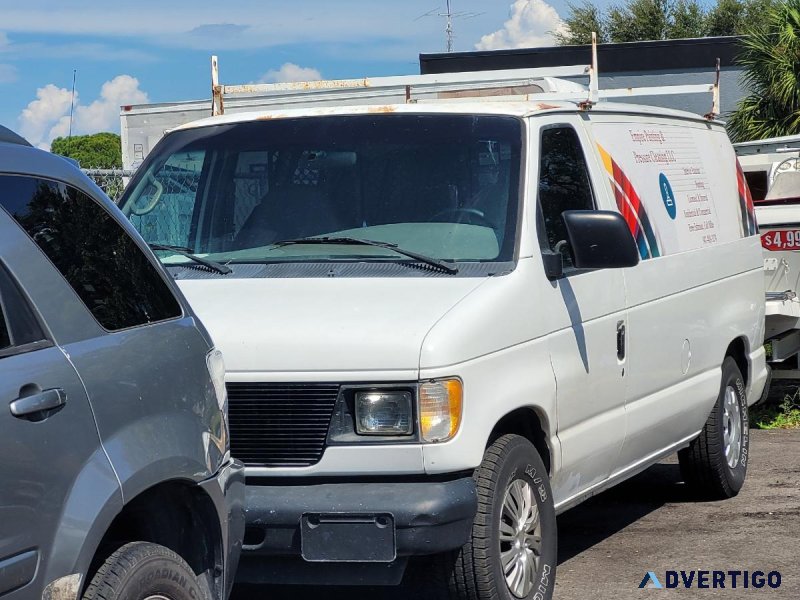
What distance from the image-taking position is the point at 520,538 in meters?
5.21

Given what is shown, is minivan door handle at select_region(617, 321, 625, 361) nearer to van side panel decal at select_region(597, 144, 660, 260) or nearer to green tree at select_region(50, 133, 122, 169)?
van side panel decal at select_region(597, 144, 660, 260)

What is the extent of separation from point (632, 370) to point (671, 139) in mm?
1696

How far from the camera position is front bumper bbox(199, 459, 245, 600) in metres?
3.99

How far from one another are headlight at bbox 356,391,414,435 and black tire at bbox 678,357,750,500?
3396mm

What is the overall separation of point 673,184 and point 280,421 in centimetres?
320

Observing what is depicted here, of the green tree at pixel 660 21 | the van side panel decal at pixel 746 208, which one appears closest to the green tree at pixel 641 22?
the green tree at pixel 660 21

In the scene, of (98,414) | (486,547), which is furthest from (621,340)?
(98,414)

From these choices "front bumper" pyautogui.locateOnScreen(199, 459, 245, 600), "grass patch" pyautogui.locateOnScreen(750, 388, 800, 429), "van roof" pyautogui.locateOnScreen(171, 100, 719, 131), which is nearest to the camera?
"front bumper" pyautogui.locateOnScreen(199, 459, 245, 600)

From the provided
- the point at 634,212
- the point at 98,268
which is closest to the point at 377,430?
the point at 98,268

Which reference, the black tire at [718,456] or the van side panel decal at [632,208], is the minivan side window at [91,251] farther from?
the black tire at [718,456]

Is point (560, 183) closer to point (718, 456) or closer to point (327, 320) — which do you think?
point (327, 320)

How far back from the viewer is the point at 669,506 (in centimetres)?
784

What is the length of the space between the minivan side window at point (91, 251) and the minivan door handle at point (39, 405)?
39cm

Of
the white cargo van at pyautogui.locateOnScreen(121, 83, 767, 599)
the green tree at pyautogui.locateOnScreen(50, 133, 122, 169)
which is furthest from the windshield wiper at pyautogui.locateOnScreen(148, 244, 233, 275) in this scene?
the green tree at pyautogui.locateOnScreen(50, 133, 122, 169)
